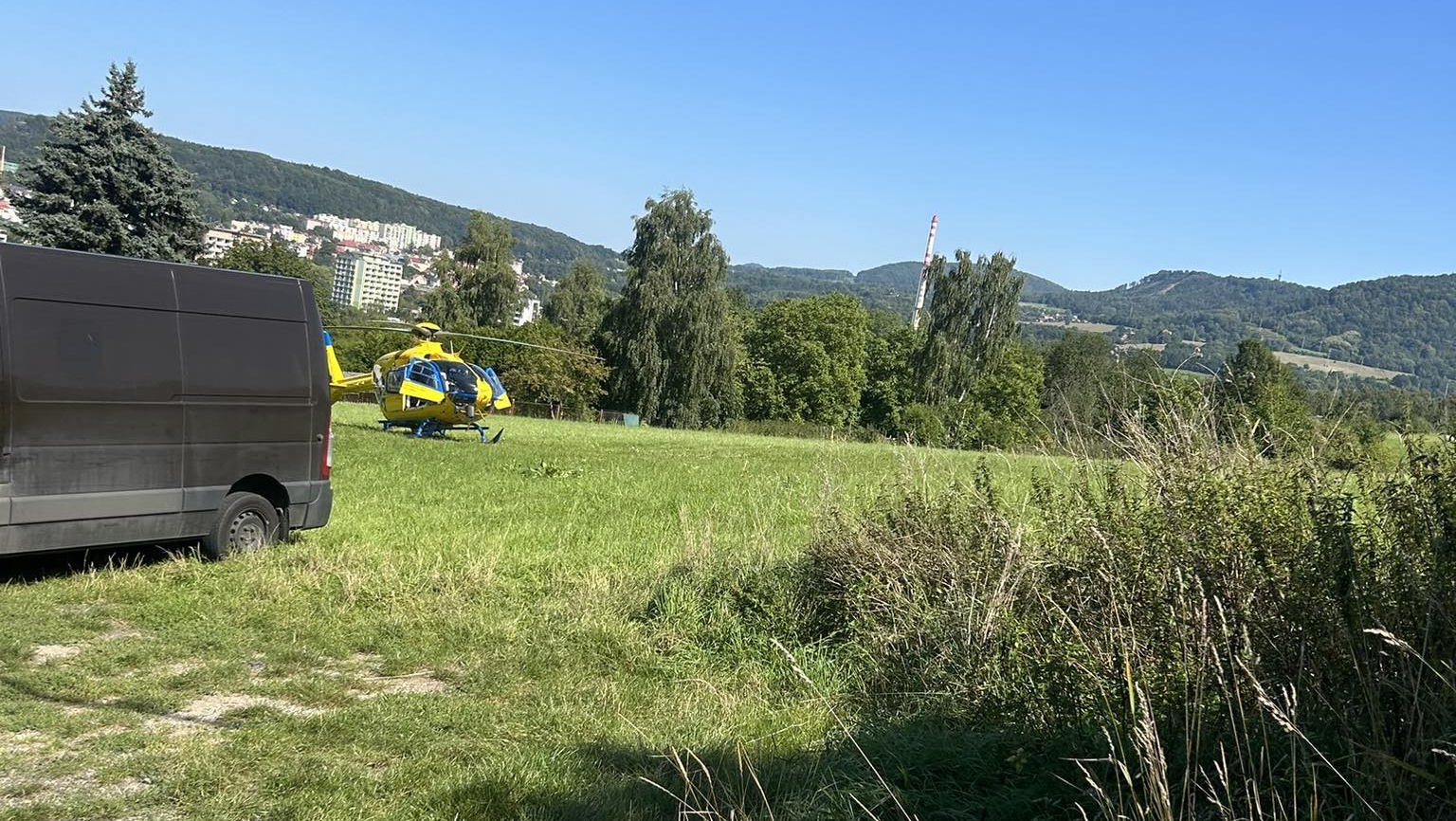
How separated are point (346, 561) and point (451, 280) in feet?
203

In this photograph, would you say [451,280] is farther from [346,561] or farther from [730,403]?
[346,561]

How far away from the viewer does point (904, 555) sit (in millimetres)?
6586

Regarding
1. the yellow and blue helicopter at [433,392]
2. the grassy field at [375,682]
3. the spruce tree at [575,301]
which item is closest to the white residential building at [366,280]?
the spruce tree at [575,301]

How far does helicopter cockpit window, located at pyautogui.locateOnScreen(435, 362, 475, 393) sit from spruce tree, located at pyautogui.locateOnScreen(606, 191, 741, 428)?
92.4 feet

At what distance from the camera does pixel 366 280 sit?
577 ft

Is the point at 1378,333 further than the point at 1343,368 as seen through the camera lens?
Yes

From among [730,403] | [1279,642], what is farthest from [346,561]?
[730,403]

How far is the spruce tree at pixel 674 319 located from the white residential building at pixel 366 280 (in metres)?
114

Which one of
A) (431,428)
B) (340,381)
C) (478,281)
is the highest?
(478,281)

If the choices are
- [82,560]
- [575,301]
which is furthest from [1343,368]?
[575,301]

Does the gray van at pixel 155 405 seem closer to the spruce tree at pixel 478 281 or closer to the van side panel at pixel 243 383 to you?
the van side panel at pixel 243 383

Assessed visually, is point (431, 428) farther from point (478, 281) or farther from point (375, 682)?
point (478, 281)

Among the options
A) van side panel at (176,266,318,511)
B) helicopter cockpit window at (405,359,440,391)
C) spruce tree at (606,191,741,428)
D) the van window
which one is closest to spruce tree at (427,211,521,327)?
spruce tree at (606,191,741,428)

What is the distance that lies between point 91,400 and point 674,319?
47632mm
